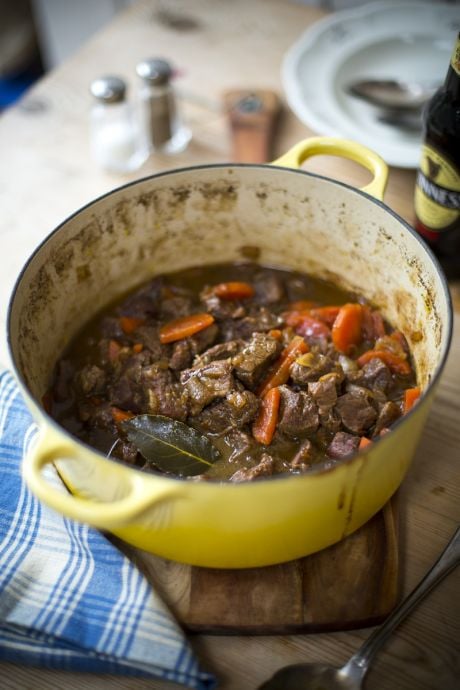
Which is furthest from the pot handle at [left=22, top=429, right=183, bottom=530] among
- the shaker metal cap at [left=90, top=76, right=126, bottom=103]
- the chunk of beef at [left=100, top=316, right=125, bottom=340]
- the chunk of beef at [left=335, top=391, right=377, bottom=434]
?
the shaker metal cap at [left=90, top=76, right=126, bottom=103]

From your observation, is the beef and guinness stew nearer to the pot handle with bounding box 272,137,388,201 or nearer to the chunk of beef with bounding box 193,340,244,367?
the chunk of beef with bounding box 193,340,244,367

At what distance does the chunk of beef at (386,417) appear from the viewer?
1.64 meters

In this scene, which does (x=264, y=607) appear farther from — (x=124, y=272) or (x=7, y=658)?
(x=124, y=272)

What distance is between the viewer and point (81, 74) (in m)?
2.79

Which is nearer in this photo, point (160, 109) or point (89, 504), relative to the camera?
point (89, 504)

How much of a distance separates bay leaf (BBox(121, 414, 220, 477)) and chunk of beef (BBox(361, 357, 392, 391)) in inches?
16.7

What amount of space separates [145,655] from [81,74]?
227 centimetres

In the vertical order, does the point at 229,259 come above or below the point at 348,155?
below

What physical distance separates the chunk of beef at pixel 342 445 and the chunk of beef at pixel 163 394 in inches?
14.1

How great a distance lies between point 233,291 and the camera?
6.61 feet

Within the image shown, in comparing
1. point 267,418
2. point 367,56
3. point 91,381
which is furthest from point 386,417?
point 367,56

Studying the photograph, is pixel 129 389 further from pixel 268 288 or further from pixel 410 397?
pixel 410 397

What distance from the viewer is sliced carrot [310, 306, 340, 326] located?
1.92m

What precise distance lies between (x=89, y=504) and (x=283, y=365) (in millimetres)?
764
